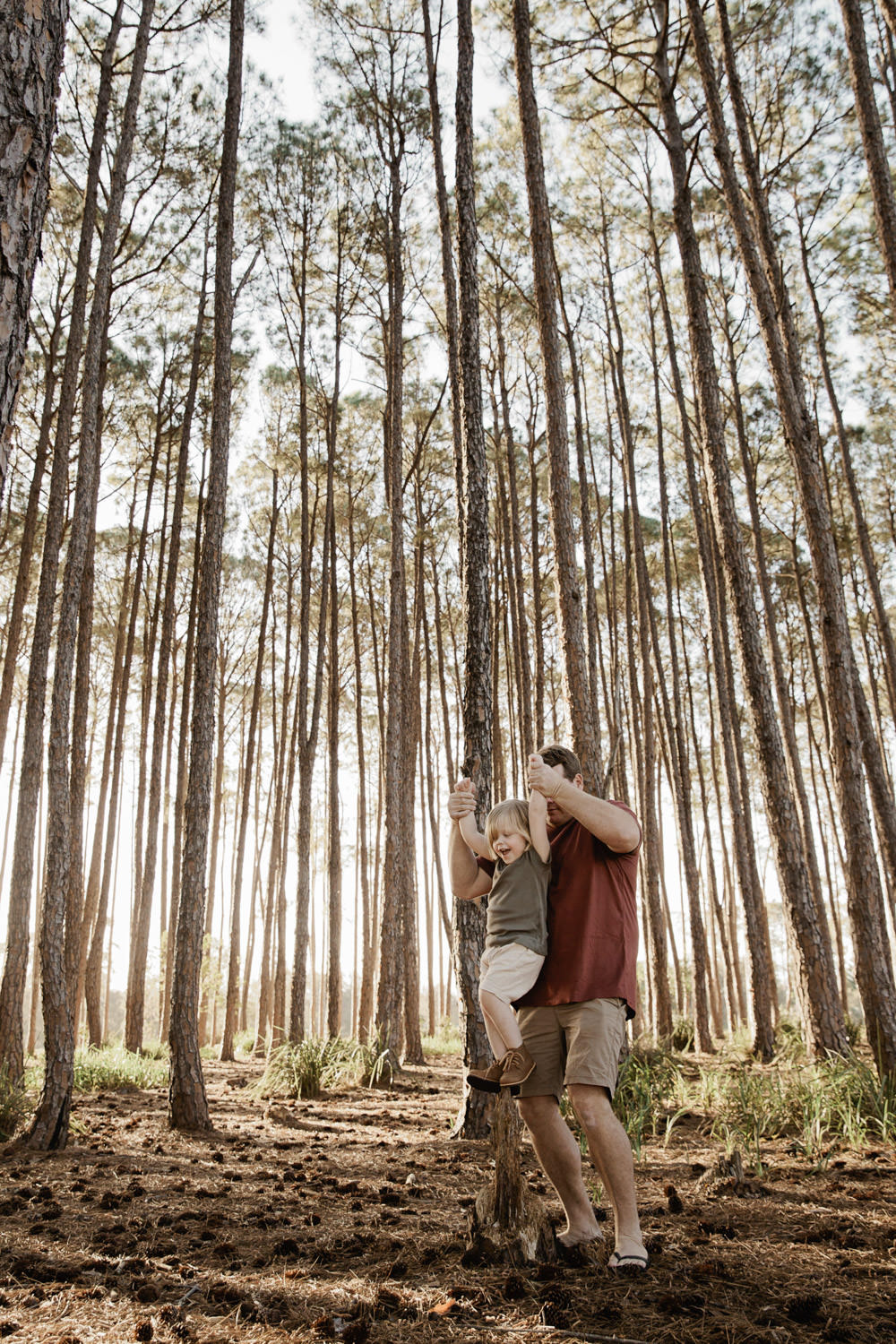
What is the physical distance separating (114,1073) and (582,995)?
7521 mm

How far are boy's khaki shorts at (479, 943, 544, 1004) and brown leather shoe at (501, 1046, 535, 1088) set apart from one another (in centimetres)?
17

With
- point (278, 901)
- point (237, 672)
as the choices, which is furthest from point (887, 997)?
point (237, 672)

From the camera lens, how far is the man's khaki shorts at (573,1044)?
238 cm

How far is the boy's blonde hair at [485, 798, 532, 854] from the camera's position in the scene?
2639 mm

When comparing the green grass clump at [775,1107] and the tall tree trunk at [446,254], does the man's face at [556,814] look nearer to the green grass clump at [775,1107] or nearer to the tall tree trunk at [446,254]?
the green grass clump at [775,1107]

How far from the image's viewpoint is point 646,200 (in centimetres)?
1177

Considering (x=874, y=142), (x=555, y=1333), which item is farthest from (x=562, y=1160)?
(x=874, y=142)

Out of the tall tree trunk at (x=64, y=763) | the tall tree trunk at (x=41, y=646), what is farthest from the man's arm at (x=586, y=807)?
the tall tree trunk at (x=41, y=646)

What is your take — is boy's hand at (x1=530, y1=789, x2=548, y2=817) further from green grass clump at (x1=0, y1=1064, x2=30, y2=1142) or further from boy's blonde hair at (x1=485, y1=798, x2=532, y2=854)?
green grass clump at (x1=0, y1=1064, x2=30, y2=1142)

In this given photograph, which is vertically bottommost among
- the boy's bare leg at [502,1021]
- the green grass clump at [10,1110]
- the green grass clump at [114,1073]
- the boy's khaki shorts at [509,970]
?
the green grass clump at [114,1073]

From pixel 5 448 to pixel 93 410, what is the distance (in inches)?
211

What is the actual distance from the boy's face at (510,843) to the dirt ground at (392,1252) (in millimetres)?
1167

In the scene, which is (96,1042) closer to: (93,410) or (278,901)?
(278,901)

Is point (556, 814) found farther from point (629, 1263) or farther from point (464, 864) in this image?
point (629, 1263)
